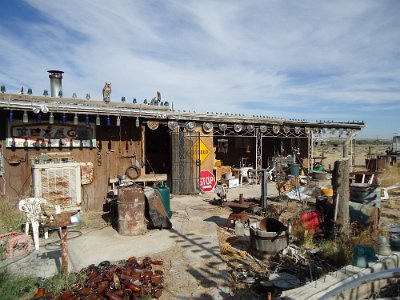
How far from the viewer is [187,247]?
812 cm

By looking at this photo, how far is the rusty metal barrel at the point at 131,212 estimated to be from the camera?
359 inches

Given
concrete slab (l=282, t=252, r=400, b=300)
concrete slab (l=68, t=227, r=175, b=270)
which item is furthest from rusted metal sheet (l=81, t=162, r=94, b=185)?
concrete slab (l=282, t=252, r=400, b=300)

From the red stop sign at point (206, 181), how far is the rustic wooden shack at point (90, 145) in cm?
31

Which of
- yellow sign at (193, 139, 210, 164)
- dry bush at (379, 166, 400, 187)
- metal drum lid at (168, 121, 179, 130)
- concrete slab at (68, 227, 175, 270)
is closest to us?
concrete slab at (68, 227, 175, 270)

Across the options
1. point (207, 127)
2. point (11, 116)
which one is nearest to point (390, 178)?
point (207, 127)

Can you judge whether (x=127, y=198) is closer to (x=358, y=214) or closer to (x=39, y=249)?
(x=39, y=249)

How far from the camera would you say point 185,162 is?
15.0 meters

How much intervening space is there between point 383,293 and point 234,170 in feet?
45.0

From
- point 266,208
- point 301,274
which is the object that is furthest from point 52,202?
point 301,274

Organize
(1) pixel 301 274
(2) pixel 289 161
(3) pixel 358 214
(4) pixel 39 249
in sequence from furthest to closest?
(2) pixel 289 161 → (3) pixel 358 214 → (4) pixel 39 249 → (1) pixel 301 274

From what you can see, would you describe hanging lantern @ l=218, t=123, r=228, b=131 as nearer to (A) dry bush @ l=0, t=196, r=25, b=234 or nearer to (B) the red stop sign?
(B) the red stop sign

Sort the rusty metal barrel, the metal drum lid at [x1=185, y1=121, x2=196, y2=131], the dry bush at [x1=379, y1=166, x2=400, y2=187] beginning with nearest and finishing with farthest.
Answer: the rusty metal barrel
the metal drum lid at [x1=185, y1=121, x2=196, y2=131]
the dry bush at [x1=379, y1=166, x2=400, y2=187]

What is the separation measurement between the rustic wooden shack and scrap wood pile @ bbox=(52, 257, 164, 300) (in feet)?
16.9

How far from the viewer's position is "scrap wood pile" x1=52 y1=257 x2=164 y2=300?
537 centimetres
